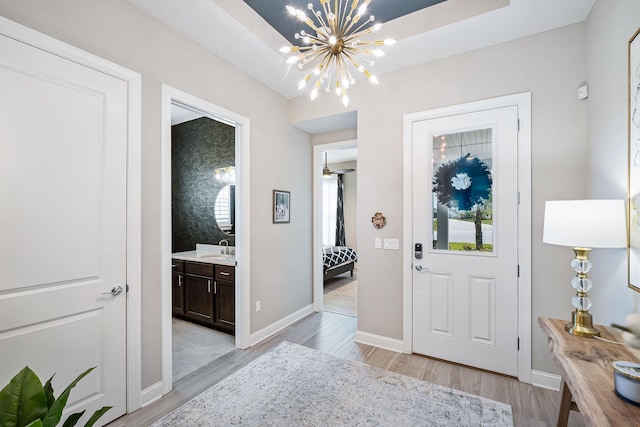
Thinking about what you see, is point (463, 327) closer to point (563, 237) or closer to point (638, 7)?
point (563, 237)

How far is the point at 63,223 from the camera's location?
169cm

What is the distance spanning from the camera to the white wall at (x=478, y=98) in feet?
7.12

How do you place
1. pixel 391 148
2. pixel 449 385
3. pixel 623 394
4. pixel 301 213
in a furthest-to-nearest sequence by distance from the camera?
pixel 301 213 → pixel 391 148 → pixel 449 385 → pixel 623 394

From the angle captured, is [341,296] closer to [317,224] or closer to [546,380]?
[317,224]

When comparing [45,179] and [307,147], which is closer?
[45,179]

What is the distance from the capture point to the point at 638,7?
139 cm

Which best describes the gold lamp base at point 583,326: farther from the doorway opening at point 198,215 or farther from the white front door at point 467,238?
the doorway opening at point 198,215

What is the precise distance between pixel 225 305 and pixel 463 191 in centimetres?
277

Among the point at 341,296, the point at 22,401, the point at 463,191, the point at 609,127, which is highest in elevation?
the point at 609,127

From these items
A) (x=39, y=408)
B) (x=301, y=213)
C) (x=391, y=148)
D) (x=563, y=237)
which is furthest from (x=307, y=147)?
(x=39, y=408)

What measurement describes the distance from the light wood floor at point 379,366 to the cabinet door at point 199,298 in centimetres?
73

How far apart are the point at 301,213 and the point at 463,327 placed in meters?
2.28

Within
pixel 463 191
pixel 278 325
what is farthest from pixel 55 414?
pixel 463 191

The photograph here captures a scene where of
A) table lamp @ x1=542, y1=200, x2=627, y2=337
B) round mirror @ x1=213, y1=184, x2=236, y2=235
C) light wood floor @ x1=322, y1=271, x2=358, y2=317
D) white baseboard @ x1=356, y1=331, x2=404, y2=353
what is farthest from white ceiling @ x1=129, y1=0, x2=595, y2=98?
light wood floor @ x1=322, y1=271, x2=358, y2=317
